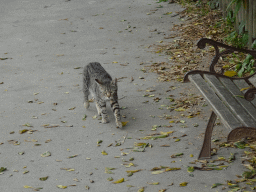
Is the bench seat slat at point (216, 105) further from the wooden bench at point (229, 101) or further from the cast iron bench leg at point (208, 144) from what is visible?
the cast iron bench leg at point (208, 144)

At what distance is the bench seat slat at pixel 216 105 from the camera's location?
143 inches

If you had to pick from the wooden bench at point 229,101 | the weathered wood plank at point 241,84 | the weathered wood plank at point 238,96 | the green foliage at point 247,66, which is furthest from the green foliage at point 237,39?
the weathered wood plank at point 238,96

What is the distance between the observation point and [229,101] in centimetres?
417

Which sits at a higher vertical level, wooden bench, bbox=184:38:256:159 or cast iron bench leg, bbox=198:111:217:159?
wooden bench, bbox=184:38:256:159

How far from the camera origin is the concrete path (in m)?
4.63

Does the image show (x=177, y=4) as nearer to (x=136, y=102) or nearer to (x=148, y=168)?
(x=136, y=102)

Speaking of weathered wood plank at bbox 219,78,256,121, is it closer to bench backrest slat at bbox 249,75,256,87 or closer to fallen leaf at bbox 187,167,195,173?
bench backrest slat at bbox 249,75,256,87

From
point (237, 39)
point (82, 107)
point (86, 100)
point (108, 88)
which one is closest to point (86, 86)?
point (86, 100)

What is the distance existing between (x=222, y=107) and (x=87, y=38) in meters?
6.76

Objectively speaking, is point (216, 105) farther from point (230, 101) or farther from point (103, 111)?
point (103, 111)

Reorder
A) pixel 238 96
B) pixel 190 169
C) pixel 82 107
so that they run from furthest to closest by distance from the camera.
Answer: pixel 82 107 → pixel 190 169 → pixel 238 96

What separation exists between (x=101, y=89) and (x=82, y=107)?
3.11 feet

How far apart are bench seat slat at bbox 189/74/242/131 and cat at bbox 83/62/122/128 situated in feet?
Answer: 4.91

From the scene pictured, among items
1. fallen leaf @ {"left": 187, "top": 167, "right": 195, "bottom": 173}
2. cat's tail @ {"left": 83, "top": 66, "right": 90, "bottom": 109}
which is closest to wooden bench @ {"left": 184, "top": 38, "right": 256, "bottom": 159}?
fallen leaf @ {"left": 187, "top": 167, "right": 195, "bottom": 173}
